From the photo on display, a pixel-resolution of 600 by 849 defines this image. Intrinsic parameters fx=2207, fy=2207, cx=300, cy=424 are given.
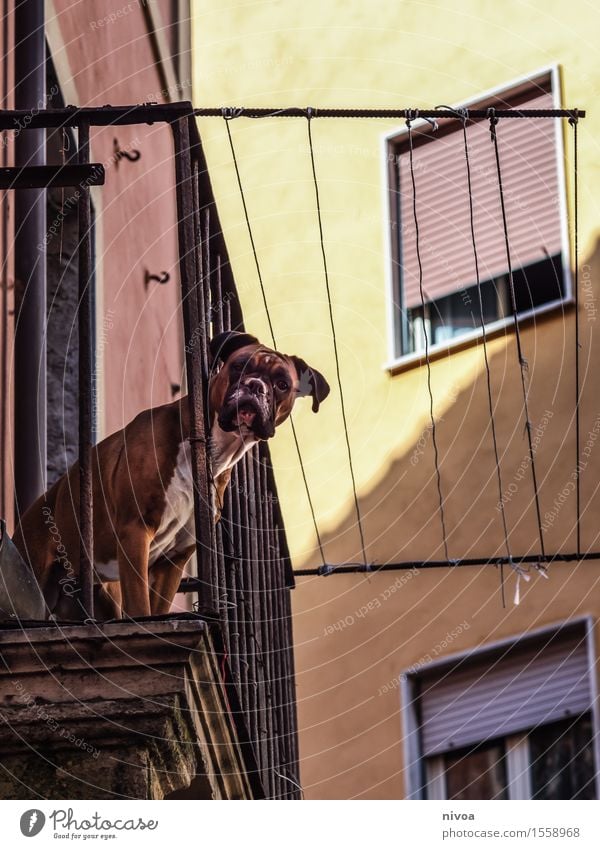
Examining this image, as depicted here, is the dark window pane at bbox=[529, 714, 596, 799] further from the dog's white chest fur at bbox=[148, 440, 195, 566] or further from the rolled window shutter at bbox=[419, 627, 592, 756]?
the dog's white chest fur at bbox=[148, 440, 195, 566]

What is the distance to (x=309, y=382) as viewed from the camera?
5.05 meters

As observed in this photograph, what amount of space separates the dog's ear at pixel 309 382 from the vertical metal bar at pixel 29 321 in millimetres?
867

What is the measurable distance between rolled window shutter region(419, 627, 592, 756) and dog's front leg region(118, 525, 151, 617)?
10.7ft

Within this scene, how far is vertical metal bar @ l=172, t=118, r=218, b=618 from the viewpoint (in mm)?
4215

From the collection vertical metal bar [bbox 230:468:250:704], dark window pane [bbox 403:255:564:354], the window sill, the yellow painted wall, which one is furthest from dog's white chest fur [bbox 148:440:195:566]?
dark window pane [bbox 403:255:564:354]

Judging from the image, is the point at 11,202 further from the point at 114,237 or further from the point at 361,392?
the point at 361,392

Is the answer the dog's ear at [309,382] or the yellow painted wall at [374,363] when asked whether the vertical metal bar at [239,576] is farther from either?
the yellow painted wall at [374,363]

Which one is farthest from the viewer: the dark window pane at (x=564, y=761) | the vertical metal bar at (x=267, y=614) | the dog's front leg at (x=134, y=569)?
the dark window pane at (x=564, y=761)

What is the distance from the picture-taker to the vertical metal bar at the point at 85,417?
4.09m

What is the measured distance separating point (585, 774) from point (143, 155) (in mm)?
2607

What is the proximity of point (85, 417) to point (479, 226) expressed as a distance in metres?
4.96

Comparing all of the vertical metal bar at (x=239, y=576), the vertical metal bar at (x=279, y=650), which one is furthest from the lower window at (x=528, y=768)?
the vertical metal bar at (x=239, y=576)

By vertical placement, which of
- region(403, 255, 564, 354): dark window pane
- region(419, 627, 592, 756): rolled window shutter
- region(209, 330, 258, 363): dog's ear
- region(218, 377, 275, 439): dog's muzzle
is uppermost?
region(403, 255, 564, 354): dark window pane
